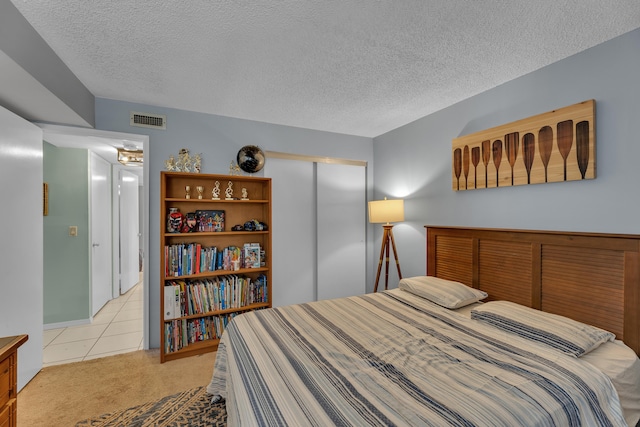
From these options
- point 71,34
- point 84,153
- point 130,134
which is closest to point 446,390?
point 71,34

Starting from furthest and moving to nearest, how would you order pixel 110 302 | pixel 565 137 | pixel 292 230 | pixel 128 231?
pixel 128 231
pixel 110 302
pixel 292 230
pixel 565 137

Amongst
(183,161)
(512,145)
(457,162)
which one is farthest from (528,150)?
(183,161)

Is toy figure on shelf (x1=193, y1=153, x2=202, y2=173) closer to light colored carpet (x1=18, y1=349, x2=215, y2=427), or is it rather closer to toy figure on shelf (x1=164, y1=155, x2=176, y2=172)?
toy figure on shelf (x1=164, y1=155, x2=176, y2=172)

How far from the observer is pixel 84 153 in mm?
3549

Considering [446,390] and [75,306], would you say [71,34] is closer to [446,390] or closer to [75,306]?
[446,390]

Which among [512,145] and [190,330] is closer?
[512,145]

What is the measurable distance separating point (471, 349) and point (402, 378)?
0.53 metres

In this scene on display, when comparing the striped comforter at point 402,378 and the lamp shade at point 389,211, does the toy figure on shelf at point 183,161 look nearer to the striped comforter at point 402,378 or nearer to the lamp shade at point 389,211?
the striped comforter at point 402,378

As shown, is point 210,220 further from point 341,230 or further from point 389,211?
point 389,211

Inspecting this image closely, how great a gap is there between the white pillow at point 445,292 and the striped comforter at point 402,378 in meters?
0.29

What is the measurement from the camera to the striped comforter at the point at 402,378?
109 centimetres

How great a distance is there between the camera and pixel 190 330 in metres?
2.85

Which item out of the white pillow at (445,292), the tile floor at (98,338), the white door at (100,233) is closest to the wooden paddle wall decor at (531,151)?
the white pillow at (445,292)

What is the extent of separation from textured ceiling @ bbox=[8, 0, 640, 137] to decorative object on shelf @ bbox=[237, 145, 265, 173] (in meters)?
0.57
